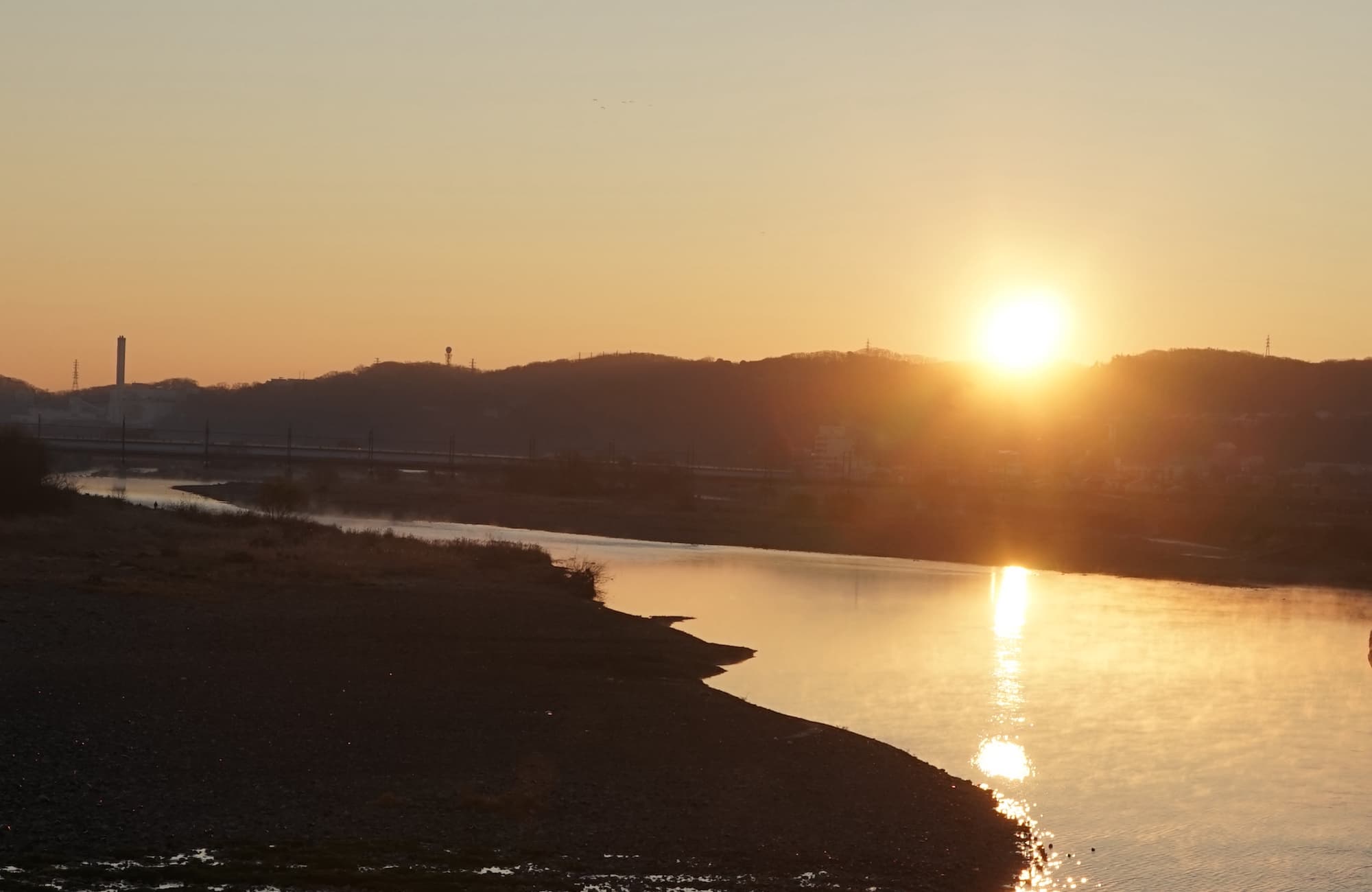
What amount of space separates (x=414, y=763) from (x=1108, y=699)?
47.1 ft

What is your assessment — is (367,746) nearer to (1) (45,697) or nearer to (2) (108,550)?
(1) (45,697)

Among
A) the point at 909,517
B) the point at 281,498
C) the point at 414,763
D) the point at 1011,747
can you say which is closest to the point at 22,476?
the point at 281,498

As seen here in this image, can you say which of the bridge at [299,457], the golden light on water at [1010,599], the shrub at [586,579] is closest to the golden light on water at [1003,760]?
the golden light on water at [1010,599]

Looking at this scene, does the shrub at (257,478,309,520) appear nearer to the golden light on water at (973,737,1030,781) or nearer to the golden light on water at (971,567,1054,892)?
the golden light on water at (971,567,1054,892)

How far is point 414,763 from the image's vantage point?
54.2 ft

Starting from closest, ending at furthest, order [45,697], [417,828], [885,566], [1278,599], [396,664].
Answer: [417,828] < [45,697] < [396,664] < [1278,599] < [885,566]

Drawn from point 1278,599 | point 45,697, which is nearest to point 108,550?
point 45,697

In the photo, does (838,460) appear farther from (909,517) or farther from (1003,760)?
(1003,760)

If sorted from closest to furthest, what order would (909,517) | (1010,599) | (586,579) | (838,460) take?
(586,579)
(1010,599)
(909,517)
(838,460)

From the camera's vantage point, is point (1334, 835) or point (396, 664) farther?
point (396, 664)

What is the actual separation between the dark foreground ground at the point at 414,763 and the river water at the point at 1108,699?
151cm

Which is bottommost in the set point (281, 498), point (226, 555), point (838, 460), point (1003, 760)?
point (1003, 760)

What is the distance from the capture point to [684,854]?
14117 mm

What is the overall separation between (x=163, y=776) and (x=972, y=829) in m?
8.49
